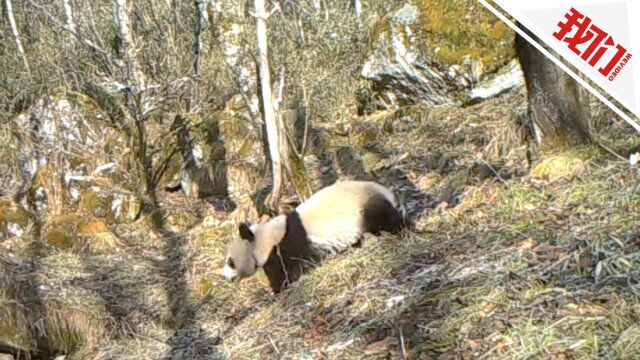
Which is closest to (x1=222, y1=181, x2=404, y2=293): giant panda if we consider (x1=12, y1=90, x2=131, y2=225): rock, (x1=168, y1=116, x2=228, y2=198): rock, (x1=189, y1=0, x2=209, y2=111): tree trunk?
(x1=168, y1=116, x2=228, y2=198): rock

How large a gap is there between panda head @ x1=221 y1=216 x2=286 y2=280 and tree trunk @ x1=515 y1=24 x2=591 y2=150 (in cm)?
267

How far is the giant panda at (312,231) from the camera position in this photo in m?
6.54

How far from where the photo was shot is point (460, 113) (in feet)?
33.9

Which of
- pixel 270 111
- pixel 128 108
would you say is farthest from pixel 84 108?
pixel 270 111

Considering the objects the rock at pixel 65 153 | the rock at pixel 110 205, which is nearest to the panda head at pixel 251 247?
the rock at pixel 110 205

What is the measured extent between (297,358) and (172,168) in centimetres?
682

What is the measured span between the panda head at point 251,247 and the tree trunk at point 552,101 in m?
2.67

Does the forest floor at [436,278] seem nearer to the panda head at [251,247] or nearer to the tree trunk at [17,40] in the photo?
the panda head at [251,247]

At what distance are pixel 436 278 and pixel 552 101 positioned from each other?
2.37m

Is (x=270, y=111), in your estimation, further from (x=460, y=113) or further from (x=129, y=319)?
(x=460, y=113)

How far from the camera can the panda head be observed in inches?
265

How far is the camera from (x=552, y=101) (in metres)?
6.15

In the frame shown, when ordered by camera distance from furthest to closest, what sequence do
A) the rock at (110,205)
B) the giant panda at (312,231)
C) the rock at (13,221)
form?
the rock at (110,205), the rock at (13,221), the giant panda at (312,231)

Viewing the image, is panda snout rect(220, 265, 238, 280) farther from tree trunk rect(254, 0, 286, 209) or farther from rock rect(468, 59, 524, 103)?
rock rect(468, 59, 524, 103)
